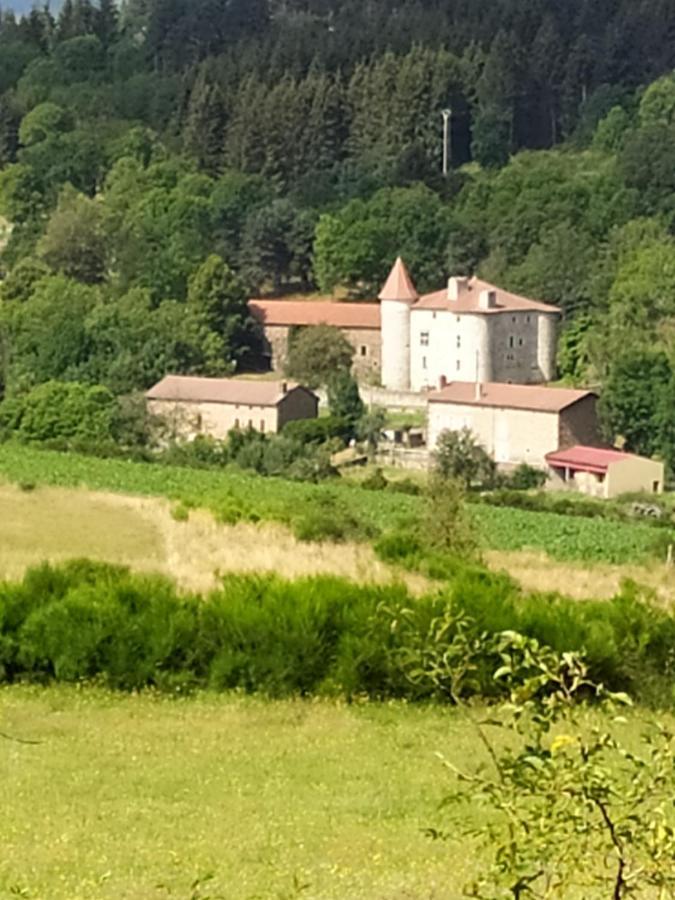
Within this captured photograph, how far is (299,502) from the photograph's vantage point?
75.6ft

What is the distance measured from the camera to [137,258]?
168ft

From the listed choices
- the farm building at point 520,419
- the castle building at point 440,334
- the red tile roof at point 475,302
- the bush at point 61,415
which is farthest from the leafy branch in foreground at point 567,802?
the red tile roof at point 475,302

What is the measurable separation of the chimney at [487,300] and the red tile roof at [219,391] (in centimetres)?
668

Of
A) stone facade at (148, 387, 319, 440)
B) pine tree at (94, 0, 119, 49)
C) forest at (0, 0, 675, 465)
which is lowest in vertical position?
stone facade at (148, 387, 319, 440)

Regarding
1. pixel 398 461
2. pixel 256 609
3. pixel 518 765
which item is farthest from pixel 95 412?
pixel 518 765

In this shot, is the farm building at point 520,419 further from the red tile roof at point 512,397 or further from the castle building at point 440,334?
the castle building at point 440,334

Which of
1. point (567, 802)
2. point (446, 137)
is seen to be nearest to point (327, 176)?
point (446, 137)

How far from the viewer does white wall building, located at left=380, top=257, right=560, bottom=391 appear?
143ft

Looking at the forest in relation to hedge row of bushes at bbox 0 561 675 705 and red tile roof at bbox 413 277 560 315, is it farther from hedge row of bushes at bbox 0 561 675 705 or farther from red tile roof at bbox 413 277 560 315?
hedge row of bushes at bbox 0 561 675 705

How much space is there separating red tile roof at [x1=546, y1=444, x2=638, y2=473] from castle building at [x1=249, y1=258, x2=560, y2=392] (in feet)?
26.7

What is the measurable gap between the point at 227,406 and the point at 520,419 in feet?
21.7

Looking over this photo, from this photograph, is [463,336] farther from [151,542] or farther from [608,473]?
[151,542]

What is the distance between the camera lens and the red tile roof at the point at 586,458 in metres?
33.7

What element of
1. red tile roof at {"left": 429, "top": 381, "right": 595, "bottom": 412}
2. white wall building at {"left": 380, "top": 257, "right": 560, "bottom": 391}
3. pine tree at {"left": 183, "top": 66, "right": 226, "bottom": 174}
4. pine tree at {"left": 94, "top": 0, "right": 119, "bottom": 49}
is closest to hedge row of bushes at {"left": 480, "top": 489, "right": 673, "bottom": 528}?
red tile roof at {"left": 429, "top": 381, "right": 595, "bottom": 412}
